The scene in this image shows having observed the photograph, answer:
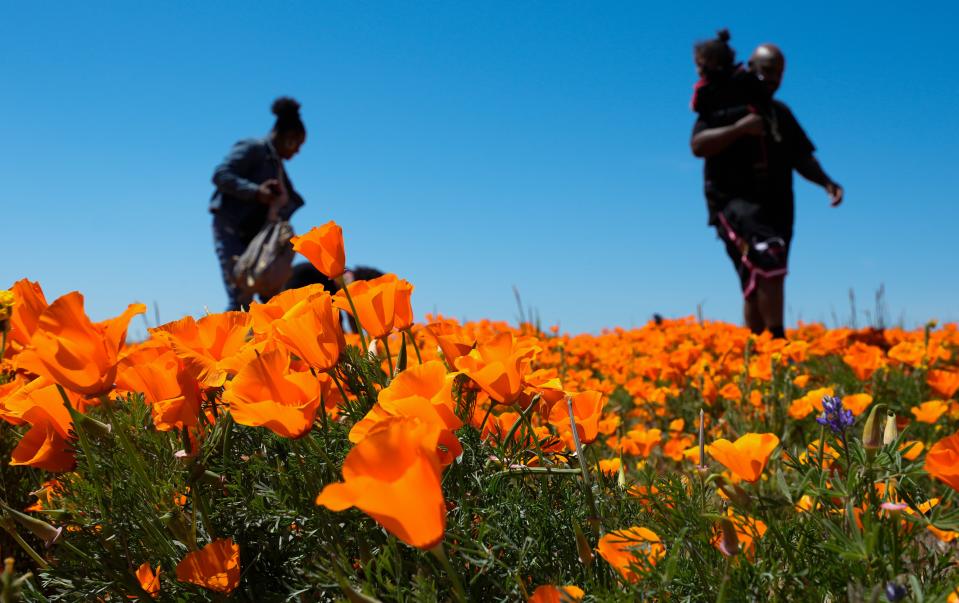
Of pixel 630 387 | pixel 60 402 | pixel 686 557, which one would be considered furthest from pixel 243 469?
pixel 630 387

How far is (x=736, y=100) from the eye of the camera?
6230 millimetres

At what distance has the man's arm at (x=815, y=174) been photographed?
21.7 feet

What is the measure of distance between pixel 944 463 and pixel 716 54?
234 inches

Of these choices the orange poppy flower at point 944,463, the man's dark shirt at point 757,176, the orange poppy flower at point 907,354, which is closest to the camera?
the orange poppy flower at point 944,463

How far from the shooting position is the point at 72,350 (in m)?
1.04

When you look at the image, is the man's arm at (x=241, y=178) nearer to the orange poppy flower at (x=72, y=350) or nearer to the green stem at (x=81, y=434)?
the green stem at (x=81, y=434)

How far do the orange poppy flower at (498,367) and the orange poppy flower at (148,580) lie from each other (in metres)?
0.59

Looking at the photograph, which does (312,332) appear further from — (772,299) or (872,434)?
(772,299)

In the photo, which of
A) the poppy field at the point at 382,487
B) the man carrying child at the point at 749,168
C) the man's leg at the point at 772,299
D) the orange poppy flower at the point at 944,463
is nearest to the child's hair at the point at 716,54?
the man carrying child at the point at 749,168

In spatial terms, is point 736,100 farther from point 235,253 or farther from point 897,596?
point 897,596

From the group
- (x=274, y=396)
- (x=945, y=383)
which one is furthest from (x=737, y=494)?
(x=945, y=383)

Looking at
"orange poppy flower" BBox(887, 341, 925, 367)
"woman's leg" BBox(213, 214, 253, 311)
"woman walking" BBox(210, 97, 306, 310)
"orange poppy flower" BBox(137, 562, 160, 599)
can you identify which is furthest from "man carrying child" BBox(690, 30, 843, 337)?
"orange poppy flower" BBox(137, 562, 160, 599)

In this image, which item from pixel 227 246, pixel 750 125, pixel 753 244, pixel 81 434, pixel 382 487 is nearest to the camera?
pixel 382 487

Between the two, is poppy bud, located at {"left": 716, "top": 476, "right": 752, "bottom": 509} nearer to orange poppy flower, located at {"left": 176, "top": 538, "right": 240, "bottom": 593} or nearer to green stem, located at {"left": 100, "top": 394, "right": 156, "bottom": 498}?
orange poppy flower, located at {"left": 176, "top": 538, "right": 240, "bottom": 593}
